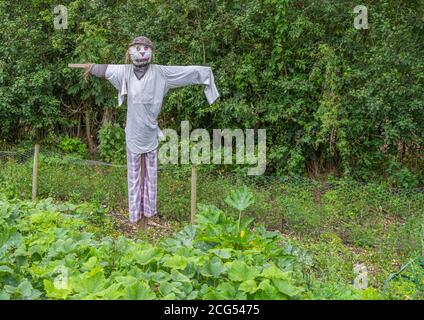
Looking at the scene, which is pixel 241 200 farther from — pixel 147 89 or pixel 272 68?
pixel 272 68

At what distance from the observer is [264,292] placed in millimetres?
3184

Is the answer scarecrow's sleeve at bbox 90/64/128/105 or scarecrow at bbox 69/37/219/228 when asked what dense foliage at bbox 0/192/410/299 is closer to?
scarecrow at bbox 69/37/219/228

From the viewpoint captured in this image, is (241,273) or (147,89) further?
(147,89)

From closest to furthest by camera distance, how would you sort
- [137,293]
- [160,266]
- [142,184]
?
[137,293] → [160,266] → [142,184]

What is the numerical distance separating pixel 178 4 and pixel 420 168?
4.65 metres

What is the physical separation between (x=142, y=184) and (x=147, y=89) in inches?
42.9

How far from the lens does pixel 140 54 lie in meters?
6.68

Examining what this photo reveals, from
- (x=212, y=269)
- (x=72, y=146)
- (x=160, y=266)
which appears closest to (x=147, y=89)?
(x=160, y=266)

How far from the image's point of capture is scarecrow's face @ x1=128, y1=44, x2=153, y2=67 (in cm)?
668

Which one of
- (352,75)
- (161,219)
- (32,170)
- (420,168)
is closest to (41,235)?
(161,219)

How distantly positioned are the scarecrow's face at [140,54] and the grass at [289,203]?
6.10 ft

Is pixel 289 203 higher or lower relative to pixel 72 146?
lower

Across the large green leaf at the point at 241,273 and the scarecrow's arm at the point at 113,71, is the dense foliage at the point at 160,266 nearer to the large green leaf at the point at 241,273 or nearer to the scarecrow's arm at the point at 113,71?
the large green leaf at the point at 241,273
